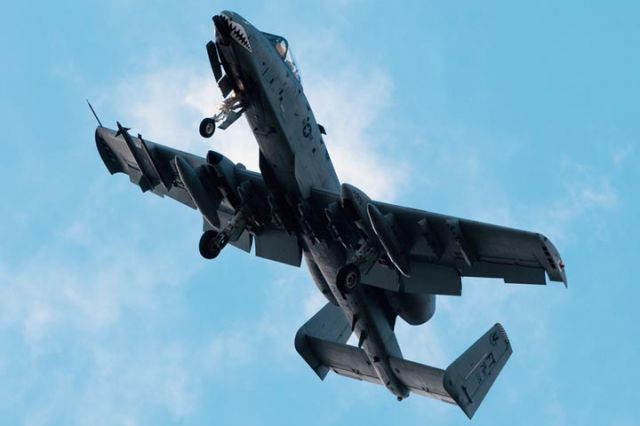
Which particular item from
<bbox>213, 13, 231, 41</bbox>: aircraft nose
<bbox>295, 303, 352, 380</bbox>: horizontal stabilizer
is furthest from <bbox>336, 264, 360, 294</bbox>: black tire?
<bbox>213, 13, 231, 41</bbox>: aircraft nose

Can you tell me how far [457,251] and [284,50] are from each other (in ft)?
25.1

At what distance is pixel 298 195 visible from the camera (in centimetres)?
3128

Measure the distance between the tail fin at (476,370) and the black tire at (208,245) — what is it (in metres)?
8.40

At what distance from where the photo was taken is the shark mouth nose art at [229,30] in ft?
94.2

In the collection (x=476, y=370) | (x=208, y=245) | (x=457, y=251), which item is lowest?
(x=208, y=245)

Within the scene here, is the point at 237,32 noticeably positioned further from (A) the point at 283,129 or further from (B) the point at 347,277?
(B) the point at 347,277

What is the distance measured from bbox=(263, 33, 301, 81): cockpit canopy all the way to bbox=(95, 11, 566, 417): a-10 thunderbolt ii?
0.05 meters

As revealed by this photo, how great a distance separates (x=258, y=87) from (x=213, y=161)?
3544mm

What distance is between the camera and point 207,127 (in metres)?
29.4

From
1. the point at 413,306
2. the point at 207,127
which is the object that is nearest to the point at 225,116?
the point at 207,127

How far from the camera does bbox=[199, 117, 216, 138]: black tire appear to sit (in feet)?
96.2

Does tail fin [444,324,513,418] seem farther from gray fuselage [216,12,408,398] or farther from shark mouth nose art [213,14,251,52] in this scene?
shark mouth nose art [213,14,251,52]

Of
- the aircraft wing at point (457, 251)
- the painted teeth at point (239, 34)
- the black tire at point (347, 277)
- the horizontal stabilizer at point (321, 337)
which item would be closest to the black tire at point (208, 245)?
the aircraft wing at point (457, 251)

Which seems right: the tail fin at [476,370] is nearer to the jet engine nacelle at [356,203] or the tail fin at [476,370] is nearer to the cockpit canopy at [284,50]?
the jet engine nacelle at [356,203]
